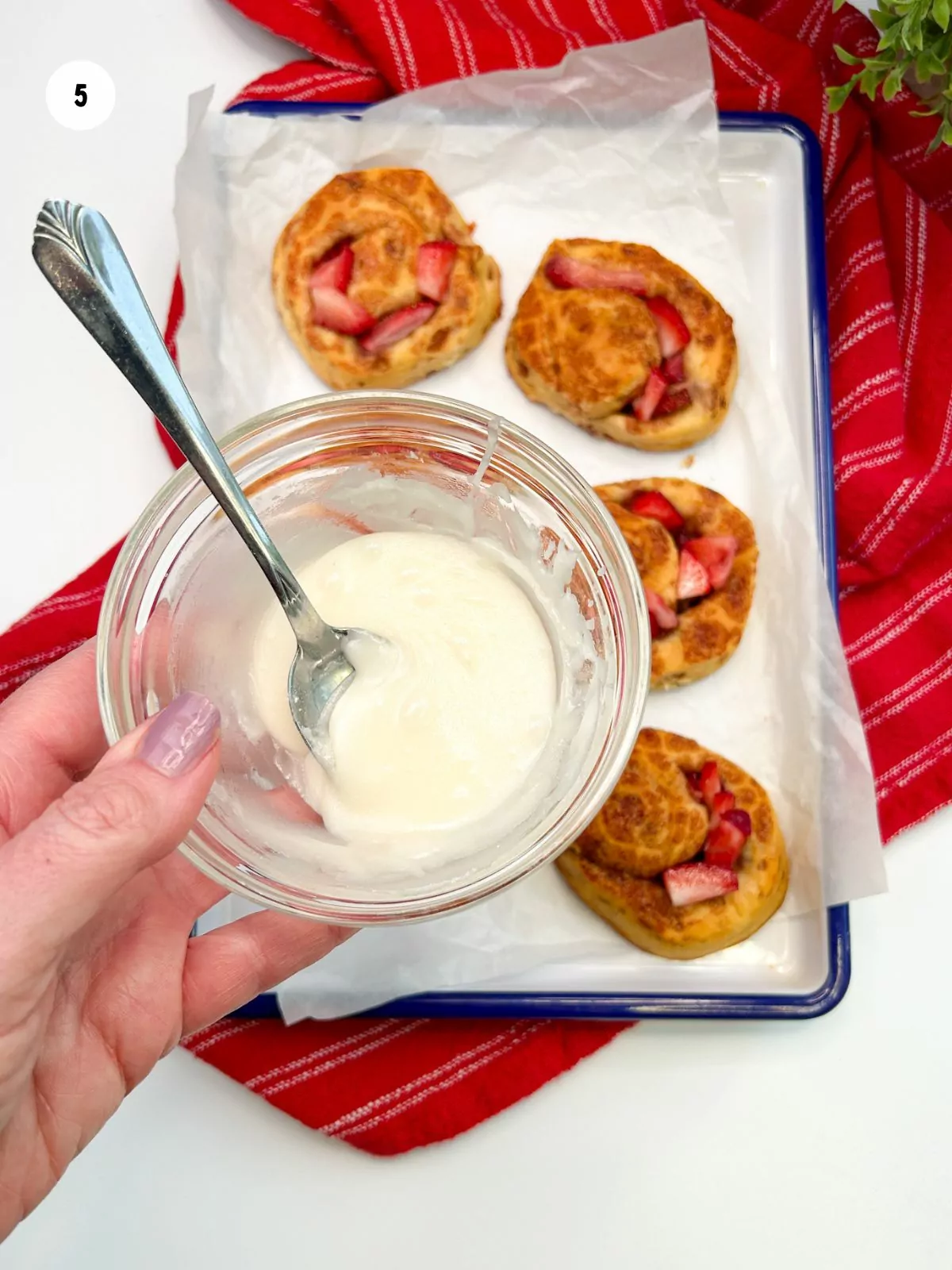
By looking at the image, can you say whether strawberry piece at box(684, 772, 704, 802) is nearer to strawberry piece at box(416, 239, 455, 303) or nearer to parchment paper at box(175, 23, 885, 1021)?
parchment paper at box(175, 23, 885, 1021)

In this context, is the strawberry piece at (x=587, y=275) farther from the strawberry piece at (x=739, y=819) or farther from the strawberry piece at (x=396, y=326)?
the strawberry piece at (x=739, y=819)

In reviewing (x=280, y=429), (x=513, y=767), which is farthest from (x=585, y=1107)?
(x=280, y=429)

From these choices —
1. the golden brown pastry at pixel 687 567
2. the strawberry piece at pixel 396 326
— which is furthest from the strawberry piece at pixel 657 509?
the strawberry piece at pixel 396 326

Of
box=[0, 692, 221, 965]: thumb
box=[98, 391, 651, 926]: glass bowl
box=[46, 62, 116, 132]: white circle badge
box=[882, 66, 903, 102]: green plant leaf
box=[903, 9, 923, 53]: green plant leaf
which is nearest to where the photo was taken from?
box=[0, 692, 221, 965]: thumb

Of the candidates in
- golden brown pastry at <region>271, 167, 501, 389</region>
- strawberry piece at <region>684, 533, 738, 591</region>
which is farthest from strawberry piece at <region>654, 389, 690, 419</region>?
golden brown pastry at <region>271, 167, 501, 389</region>

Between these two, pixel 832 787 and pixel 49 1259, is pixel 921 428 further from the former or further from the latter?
pixel 49 1259

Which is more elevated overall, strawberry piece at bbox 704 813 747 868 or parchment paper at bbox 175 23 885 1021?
parchment paper at bbox 175 23 885 1021
